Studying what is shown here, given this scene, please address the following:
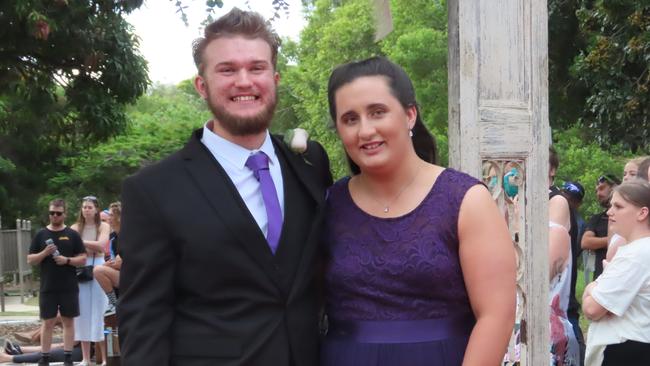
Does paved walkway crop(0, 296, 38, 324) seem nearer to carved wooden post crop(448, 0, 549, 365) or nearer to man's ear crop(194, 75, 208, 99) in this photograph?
carved wooden post crop(448, 0, 549, 365)

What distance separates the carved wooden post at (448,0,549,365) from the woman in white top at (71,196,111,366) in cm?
810

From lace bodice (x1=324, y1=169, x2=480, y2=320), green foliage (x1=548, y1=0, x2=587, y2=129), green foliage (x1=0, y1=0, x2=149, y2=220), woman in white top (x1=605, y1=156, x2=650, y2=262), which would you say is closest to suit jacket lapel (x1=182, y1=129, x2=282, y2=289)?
lace bodice (x1=324, y1=169, x2=480, y2=320)

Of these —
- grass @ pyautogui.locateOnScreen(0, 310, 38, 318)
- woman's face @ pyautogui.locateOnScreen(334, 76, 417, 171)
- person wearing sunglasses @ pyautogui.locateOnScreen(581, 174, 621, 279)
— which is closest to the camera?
woman's face @ pyautogui.locateOnScreen(334, 76, 417, 171)

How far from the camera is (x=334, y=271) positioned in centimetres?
308

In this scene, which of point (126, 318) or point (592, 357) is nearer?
point (126, 318)

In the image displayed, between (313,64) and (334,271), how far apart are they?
146 ft

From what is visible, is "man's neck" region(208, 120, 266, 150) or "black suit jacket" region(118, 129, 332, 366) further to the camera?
"man's neck" region(208, 120, 266, 150)

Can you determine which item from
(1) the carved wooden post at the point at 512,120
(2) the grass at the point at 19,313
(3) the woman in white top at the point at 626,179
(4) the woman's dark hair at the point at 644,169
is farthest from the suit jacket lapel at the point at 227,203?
(2) the grass at the point at 19,313

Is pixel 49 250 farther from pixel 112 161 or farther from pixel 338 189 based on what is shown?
pixel 112 161

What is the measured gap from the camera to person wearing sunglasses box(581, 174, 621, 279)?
914 centimetres

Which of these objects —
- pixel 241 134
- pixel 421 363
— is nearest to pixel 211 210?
pixel 241 134

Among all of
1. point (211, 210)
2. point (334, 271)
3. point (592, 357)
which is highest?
point (211, 210)

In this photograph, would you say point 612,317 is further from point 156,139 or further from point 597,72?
point 156,139

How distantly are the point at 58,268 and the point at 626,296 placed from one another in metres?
7.76
